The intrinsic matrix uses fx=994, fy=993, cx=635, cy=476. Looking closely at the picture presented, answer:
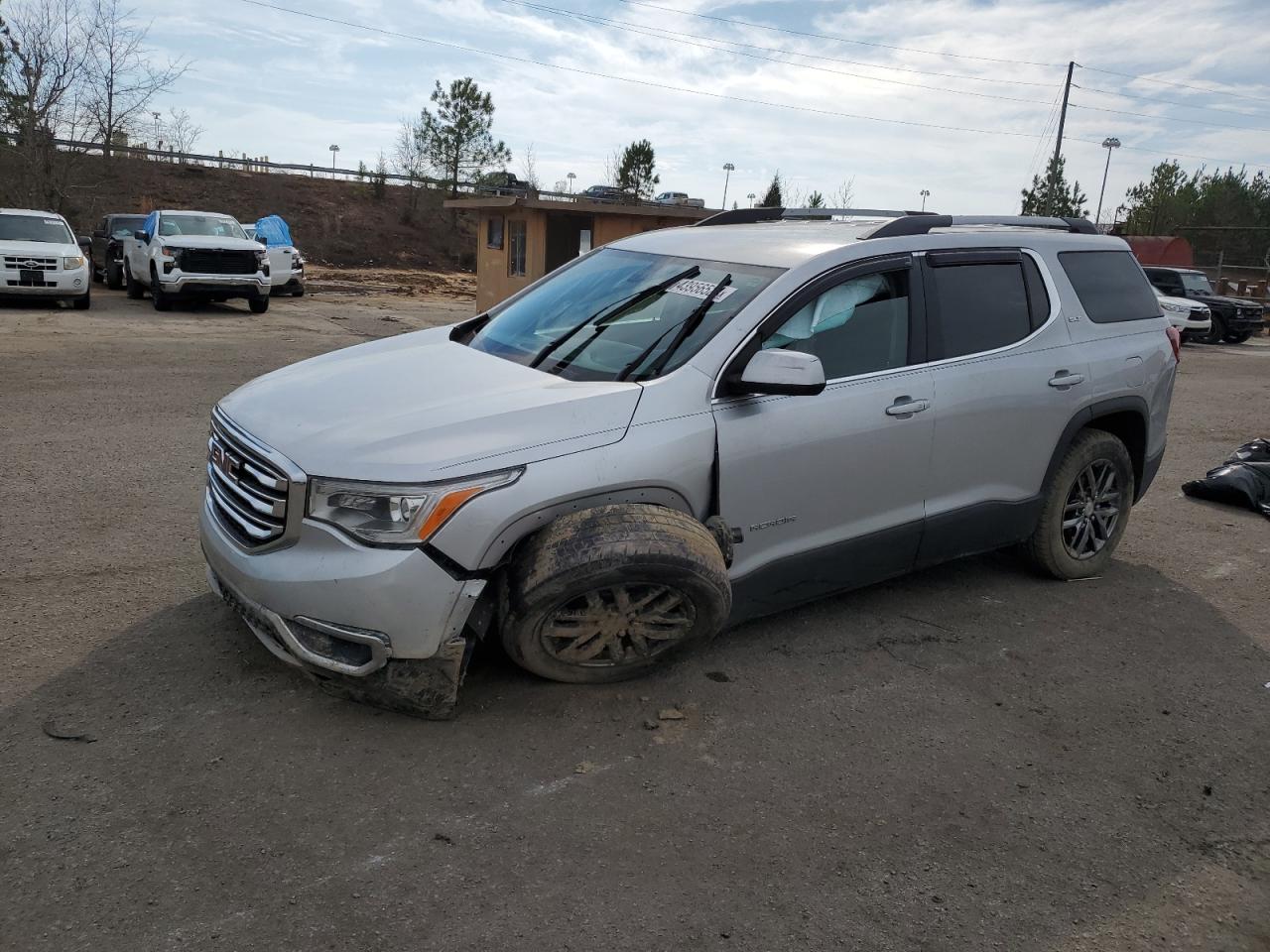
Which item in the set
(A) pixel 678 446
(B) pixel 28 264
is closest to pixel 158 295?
(B) pixel 28 264

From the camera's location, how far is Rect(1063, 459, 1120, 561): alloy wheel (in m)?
5.16

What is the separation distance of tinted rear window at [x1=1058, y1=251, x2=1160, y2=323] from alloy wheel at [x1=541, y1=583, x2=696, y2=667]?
2.91 meters

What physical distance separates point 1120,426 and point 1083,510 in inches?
20.4

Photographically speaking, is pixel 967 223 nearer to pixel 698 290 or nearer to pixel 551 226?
pixel 698 290

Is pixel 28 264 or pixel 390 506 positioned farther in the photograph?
pixel 28 264

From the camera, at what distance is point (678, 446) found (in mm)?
3635

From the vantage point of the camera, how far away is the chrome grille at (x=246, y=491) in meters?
3.38

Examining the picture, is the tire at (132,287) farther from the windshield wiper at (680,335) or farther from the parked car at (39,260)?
the windshield wiper at (680,335)

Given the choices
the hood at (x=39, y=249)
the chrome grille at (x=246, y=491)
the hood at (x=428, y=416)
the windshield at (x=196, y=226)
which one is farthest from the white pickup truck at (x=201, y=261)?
the chrome grille at (x=246, y=491)

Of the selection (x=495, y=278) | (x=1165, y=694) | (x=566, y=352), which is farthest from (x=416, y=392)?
(x=495, y=278)

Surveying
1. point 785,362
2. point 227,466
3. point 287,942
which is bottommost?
point 287,942

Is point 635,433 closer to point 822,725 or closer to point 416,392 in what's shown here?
point 416,392

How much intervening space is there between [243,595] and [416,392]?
959 millimetres

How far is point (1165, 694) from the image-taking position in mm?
4059
